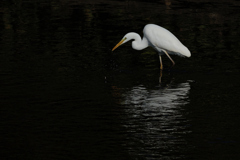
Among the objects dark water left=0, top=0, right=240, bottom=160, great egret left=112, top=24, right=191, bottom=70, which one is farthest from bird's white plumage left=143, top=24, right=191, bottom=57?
dark water left=0, top=0, right=240, bottom=160

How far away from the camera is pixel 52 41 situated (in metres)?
18.8

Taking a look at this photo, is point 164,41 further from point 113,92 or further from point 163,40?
point 113,92

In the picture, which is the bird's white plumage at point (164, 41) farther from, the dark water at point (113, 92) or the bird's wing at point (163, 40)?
the dark water at point (113, 92)

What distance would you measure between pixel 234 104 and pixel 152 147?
124 inches

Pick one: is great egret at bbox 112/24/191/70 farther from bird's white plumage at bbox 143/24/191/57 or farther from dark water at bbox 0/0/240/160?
dark water at bbox 0/0/240/160

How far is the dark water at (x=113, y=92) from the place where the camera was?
8.73 m

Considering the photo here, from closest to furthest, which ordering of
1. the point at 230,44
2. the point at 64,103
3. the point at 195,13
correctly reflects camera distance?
the point at 64,103 → the point at 230,44 → the point at 195,13

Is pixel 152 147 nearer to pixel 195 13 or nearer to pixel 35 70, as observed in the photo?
pixel 35 70

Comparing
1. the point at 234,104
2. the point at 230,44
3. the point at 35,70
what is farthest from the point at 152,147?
the point at 230,44

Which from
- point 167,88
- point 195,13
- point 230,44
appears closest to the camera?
point 167,88

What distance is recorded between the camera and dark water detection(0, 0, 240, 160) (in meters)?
8.73

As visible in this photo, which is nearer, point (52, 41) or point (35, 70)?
point (35, 70)

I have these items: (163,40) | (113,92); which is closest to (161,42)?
(163,40)

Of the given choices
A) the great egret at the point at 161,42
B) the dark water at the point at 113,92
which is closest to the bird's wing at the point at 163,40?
the great egret at the point at 161,42
